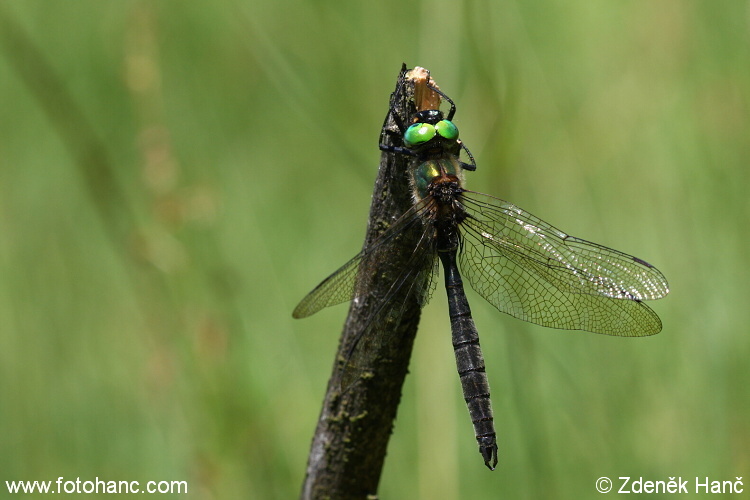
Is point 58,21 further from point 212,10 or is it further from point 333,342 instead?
point 333,342

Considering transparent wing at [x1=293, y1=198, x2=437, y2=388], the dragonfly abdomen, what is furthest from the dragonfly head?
the dragonfly abdomen

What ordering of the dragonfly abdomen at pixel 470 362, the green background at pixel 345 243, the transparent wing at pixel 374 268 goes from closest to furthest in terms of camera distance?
1. the transparent wing at pixel 374 268
2. the dragonfly abdomen at pixel 470 362
3. the green background at pixel 345 243

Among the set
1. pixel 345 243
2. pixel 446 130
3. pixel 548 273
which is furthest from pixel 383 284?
pixel 345 243

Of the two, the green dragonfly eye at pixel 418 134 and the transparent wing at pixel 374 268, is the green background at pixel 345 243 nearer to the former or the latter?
the green dragonfly eye at pixel 418 134

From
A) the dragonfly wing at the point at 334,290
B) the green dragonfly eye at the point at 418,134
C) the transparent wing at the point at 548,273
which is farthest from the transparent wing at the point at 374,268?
the transparent wing at the point at 548,273

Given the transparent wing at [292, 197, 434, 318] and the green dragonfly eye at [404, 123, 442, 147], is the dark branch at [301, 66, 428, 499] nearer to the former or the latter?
the transparent wing at [292, 197, 434, 318]

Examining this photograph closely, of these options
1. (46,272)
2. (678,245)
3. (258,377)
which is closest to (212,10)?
(46,272)

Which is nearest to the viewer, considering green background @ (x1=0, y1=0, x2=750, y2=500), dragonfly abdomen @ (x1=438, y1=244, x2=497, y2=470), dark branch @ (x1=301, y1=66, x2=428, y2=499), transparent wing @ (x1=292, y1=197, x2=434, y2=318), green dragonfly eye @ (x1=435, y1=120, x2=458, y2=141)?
dark branch @ (x1=301, y1=66, x2=428, y2=499)

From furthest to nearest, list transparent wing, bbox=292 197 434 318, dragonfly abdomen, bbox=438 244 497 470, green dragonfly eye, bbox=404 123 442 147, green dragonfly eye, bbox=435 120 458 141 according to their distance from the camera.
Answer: green dragonfly eye, bbox=435 120 458 141 < dragonfly abdomen, bbox=438 244 497 470 < green dragonfly eye, bbox=404 123 442 147 < transparent wing, bbox=292 197 434 318
